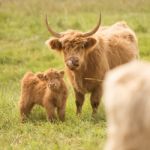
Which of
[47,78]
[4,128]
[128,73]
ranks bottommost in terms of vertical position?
[4,128]

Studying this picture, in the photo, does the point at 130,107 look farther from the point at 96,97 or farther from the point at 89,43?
the point at 96,97

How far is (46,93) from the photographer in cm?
836

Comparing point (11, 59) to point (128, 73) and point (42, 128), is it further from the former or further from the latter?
point (128, 73)

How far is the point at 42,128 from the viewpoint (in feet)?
24.5

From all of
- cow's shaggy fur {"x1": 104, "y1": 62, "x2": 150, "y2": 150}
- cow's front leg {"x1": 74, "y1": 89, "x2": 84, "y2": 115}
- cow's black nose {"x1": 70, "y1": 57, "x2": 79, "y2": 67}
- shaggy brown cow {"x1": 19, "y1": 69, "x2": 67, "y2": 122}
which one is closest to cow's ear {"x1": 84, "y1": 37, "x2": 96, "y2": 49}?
cow's black nose {"x1": 70, "y1": 57, "x2": 79, "y2": 67}

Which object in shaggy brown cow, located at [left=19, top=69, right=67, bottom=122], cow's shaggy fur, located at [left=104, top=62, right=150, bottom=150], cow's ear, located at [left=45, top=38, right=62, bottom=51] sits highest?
cow's shaggy fur, located at [left=104, top=62, right=150, bottom=150]

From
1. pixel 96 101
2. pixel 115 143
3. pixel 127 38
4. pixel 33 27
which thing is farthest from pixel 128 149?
pixel 33 27

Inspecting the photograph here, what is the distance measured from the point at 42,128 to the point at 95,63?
1.81 meters

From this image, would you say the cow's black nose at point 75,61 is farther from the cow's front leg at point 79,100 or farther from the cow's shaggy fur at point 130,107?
the cow's shaggy fur at point 130,107

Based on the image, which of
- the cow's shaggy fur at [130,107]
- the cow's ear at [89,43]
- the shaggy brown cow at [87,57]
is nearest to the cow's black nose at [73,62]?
the shaggy brown cow at [87,57]

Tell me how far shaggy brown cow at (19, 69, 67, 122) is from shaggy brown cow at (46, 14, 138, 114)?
33cm

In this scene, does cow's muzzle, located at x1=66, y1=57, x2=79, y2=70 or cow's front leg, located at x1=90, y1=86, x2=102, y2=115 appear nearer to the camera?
cow's muzzle, located at x1=66, y1=57, x2=79, y2=70

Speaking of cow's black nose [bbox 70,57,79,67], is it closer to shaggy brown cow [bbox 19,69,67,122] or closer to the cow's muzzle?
the cow's muzzle

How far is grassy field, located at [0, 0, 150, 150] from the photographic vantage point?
6.92 m
